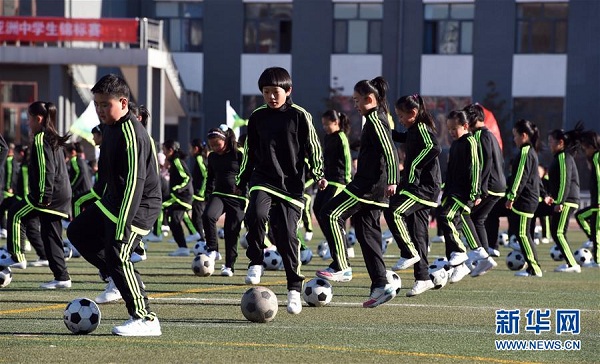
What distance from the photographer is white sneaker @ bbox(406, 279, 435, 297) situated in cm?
1235

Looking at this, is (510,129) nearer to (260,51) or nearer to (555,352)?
(260,51)

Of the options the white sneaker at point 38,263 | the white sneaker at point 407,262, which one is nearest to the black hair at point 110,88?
the white sneaker at point 407,262

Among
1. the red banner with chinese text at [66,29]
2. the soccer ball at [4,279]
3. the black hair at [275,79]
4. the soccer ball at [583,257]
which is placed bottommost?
the soccer ball at [583,257]

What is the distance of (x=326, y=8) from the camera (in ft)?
142

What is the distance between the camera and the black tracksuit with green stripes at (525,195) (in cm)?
1518

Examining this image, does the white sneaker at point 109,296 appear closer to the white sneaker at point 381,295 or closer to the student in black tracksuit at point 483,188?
the white sneaker at point 381,295

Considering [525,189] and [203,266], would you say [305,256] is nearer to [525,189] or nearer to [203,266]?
[203,266]

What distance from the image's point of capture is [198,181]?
19656 millimetres

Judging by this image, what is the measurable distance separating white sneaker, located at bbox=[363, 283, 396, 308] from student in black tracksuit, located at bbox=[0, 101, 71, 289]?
3516 millimetres

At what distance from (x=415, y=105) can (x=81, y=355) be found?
5573mm

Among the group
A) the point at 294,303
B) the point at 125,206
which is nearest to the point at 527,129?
the point at 294,303

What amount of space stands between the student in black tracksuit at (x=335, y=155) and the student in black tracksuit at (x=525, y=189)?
2173mm

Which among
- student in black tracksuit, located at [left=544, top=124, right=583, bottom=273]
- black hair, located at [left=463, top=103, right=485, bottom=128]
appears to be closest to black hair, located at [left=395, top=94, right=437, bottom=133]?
black hair, located at [left=463, top=103, right=485, bottom=128]

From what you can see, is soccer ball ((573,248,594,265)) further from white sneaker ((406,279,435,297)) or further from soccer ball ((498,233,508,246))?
white sneaker ((406,279,435,297))
